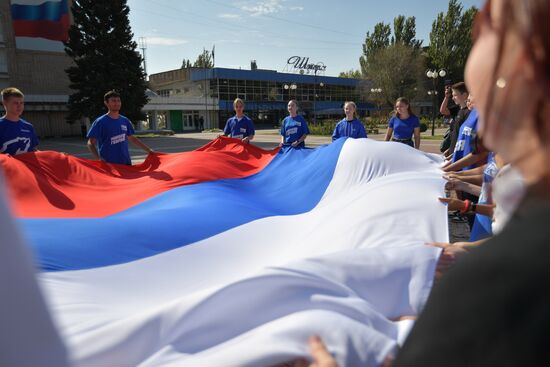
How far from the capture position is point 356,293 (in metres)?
1.59

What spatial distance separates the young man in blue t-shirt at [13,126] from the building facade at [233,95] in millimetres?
32687

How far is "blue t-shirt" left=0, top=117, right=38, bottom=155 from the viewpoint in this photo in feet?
16.8

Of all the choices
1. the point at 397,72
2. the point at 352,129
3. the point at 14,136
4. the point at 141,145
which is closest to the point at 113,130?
the point at 141,145

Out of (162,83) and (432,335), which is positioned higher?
(162,83)

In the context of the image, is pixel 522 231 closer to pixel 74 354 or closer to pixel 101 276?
pixel 74 354

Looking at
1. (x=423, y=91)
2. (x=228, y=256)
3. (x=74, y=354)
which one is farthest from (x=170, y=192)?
(x=423, y=91)

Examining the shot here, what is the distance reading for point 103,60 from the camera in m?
25.8

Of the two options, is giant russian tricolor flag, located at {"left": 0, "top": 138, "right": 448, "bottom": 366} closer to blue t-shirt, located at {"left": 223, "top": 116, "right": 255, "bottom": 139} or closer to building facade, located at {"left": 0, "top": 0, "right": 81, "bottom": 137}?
blue t-shirt, located at {"left": 223, "top": 116, "right": 255, "bottom": 139}

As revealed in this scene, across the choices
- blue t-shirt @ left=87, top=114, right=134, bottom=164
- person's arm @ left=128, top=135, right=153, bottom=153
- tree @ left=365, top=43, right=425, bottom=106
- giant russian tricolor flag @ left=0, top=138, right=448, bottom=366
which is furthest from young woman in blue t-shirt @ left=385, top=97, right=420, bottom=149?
tree @ left=365, top=43, right=425, bottom=106

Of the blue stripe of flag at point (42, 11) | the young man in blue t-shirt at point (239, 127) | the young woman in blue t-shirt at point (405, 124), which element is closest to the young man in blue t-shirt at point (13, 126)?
the young man in blue t-shirt at point (239, 127)

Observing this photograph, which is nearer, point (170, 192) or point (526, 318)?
point (526, 318)

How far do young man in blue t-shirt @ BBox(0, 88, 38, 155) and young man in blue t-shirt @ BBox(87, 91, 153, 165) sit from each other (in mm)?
838

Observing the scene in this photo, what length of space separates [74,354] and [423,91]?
43476mm

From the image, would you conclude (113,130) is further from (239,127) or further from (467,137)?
(467,137)
